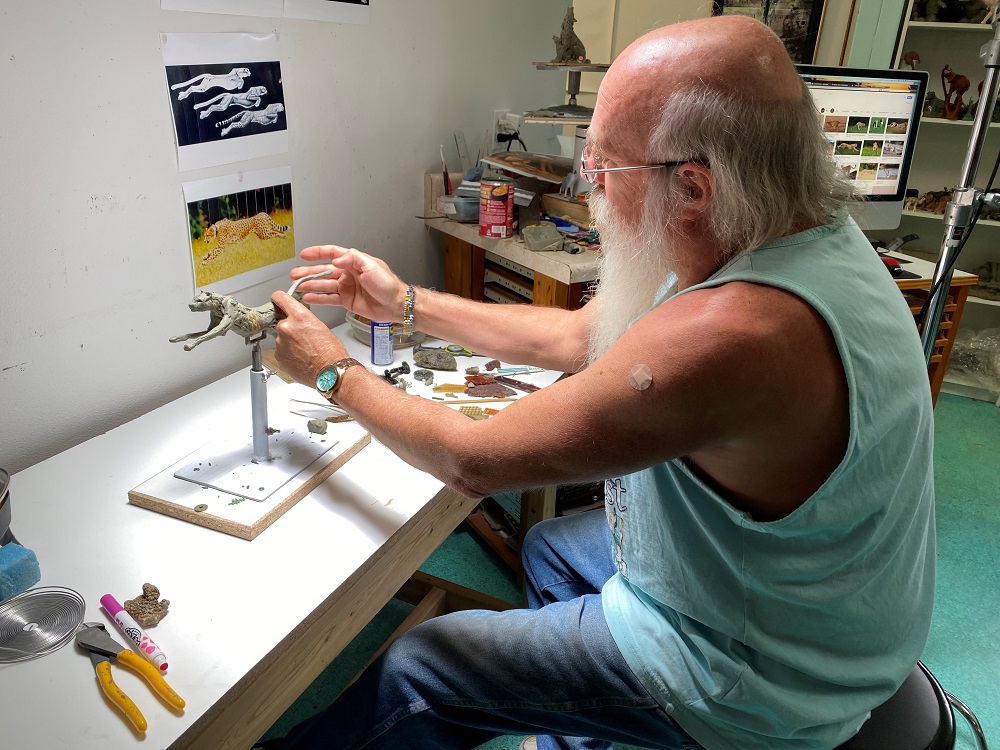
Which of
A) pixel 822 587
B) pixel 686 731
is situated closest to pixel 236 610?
pixel 686 731

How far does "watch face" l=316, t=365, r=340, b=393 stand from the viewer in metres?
1.18

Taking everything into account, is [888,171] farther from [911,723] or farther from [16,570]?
[16,570]

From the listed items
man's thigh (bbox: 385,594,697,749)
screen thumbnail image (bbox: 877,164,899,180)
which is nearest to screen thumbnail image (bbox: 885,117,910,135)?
screen thumbnail image (bbox: 877,164,899,180)

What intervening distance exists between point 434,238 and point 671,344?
4.92ft

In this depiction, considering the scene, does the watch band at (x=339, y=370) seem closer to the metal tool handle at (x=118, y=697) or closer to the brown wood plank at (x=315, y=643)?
the brown wood plank at (x=315, y=643)

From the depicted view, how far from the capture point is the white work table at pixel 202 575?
2.64ft

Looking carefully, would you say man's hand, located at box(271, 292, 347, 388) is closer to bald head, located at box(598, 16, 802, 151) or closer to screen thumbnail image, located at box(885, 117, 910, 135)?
bald head, located at box(598, 16, 802, 151)

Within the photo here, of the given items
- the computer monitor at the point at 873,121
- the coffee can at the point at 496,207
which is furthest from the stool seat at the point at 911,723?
the computer monitor at the point at 873,121

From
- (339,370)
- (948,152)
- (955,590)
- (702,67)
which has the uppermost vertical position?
(702,67)

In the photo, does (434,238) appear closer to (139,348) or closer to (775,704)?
(139,348)

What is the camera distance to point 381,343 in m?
1.62

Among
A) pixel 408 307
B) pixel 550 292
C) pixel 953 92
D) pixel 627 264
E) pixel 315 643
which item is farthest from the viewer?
A: pixel 953 92

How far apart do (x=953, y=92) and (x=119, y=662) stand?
3.78 meters

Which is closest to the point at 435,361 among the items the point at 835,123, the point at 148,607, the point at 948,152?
the point at 148,607
